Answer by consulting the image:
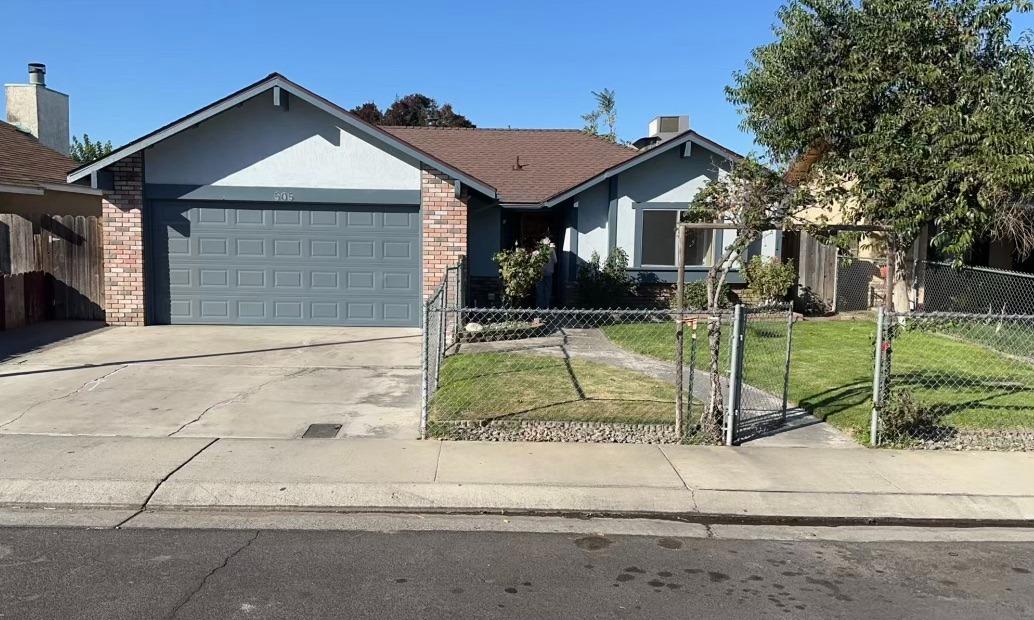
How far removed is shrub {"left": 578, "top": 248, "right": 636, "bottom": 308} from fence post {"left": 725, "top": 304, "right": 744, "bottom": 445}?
360 inches

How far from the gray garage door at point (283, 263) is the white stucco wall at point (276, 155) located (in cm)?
51

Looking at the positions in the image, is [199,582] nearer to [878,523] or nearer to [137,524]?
[137,524]

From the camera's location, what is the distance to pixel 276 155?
14.7 metres

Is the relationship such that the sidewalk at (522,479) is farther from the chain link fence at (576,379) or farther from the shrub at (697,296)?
the shrub at (697,296)

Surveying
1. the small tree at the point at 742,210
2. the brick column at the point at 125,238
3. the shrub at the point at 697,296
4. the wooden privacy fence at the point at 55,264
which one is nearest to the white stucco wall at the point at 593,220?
the shrub at the point at 697,296

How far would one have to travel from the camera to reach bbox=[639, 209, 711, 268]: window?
684 inches

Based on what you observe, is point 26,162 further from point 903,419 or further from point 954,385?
point 954,385

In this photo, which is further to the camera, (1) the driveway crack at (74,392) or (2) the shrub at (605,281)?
(2) the shrub at (605,281)

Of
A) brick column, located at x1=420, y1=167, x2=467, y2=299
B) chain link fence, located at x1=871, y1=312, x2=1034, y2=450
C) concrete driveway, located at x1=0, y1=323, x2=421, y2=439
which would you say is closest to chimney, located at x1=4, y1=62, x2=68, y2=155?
concrete driveway, located at x1=0, y1=323, x2=421, y2=439

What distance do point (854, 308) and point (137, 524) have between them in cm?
1638

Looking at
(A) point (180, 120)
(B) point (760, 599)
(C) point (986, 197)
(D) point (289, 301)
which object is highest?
(A) point (180, 120)

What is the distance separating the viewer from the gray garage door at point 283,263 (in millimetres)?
14852

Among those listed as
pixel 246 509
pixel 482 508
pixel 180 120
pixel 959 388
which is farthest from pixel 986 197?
pixel 180 120

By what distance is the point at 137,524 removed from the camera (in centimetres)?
563
